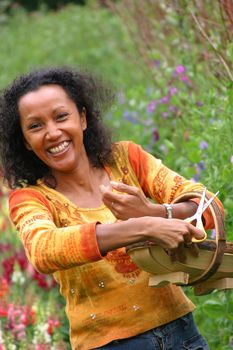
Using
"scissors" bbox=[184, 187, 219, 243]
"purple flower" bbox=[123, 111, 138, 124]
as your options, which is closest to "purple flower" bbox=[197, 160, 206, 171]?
"scissors" bbox=[184, 187, 219, 243]

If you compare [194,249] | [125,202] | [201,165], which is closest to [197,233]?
[194,249]

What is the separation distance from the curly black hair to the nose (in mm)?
156

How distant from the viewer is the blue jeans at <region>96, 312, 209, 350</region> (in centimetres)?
297

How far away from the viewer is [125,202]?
2.72m

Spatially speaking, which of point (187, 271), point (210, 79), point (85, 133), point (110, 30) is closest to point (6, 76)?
point (110, 30)

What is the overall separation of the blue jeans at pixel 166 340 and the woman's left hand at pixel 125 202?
1.41ft

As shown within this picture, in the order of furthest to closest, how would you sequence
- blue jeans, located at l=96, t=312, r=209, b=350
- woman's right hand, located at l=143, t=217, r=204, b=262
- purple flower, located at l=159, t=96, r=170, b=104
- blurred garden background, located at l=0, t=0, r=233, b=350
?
1. purple flower, located at l=159, t=96, r=170, b=104
2. blurred garden background, located at l=0, t=0, r=233, b=350
3. blue jeans, located at l=96, t=312, r=209, b=350
4. woman's right hand, located at l=143, t=217, r=204, b=262

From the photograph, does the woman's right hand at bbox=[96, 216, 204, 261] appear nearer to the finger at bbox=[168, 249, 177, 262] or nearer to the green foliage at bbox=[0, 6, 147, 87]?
the finger at bbox=[168, 249, 177, 262]

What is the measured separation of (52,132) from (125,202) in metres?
0.46

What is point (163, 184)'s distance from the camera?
311 cm

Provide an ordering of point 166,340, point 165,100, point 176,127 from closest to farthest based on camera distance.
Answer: point 166,340
point 176,127
point 165,100

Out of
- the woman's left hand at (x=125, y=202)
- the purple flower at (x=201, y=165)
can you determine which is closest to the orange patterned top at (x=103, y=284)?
the woman's left hand at (x=125, y=202)

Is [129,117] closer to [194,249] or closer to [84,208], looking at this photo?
[84,208]

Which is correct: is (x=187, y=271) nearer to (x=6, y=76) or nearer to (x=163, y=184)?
(x=163, y=184)
